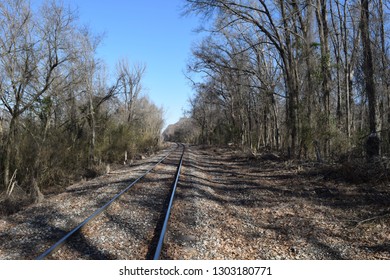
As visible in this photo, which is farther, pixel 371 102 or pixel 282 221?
pixel 371 102

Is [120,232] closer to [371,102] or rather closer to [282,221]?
[282,221]

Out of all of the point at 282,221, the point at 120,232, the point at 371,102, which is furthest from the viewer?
the point at 371,102

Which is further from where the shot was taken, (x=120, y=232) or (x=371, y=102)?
(x=371, y=102)

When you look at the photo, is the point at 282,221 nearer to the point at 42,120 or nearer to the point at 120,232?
the point at 120,232

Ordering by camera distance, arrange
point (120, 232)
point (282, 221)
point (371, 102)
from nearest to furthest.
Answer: point (120, 232)
point (282, 221)
point (371, 102)

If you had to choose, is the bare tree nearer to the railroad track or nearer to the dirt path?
the dirt path

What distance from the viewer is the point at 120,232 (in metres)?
Answer: 6.11

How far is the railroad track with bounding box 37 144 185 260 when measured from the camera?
16.5ft

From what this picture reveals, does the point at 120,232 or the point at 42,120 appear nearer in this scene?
the point at 120,232

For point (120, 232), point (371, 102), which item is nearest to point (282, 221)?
point (120, 232)

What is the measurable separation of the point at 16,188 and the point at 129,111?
94.9ft

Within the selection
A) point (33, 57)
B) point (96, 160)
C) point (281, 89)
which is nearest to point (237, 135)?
point (281, 89)

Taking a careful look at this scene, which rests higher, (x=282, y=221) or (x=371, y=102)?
(x=371, y=102)

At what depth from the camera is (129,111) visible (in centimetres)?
3984
